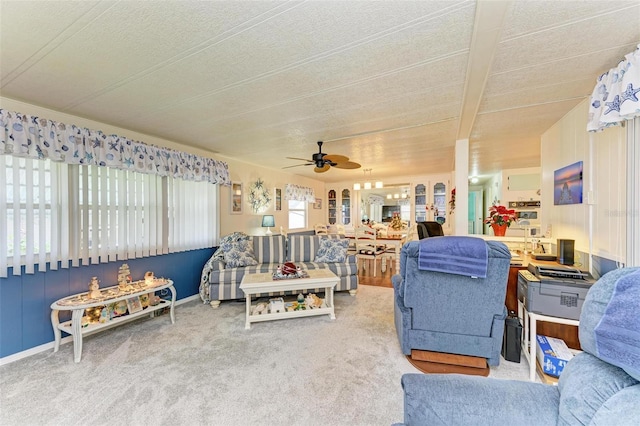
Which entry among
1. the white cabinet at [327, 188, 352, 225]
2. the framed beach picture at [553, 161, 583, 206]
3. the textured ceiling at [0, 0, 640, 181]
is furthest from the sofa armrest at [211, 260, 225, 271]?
the white cabinet at [327, 188, 352, 225]

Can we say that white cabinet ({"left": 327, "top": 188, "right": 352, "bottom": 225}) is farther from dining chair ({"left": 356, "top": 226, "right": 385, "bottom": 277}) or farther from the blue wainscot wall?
the blue wainscot wall

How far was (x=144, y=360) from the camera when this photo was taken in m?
2.10

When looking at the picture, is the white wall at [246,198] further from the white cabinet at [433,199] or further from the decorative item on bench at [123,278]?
the white cabinet at [433,199]

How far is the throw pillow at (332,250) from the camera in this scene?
3.91 m

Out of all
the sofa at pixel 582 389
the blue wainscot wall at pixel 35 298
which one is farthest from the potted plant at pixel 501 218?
the blue wainscot wall at pixel 35 298

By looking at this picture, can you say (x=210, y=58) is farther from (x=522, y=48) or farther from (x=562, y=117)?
(x=562, y=117)

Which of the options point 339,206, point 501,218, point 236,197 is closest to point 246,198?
point 236,197

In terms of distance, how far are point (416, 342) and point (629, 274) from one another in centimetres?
158

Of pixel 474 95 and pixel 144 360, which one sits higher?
pixel 474 95

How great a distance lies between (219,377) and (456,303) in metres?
1.90

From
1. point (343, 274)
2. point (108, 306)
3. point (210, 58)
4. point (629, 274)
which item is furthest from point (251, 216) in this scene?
point (629, 274)

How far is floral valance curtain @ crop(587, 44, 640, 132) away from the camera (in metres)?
1.41

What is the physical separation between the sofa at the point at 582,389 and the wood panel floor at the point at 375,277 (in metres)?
3.36

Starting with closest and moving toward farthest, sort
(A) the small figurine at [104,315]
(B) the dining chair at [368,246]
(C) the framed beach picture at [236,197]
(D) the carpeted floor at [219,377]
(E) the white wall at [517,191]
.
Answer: (D) the carpeted floor at [219,377] → (A) the small figurine at [104,315] → (C) the framed beach picture at [236,197] → (B) the dining chair at [368,246] → (E) the white wall at [517,191]
